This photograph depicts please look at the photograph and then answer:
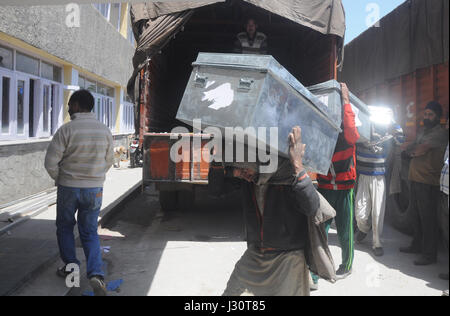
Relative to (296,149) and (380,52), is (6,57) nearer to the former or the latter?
(380,52)

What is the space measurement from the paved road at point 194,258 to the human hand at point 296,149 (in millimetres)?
1064

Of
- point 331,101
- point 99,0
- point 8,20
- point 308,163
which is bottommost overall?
point 308,163

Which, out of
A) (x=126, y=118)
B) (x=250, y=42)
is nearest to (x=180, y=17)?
(x=250, y=42)

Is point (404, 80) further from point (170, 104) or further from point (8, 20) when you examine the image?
point (8, 20)

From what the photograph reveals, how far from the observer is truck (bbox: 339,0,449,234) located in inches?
140

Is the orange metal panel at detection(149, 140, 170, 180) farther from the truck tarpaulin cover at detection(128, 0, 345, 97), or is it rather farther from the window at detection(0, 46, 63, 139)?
the window at detection(0, 46, 63, 139)

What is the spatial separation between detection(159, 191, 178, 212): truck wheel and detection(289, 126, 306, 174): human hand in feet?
14.9

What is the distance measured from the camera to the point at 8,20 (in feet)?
20.9

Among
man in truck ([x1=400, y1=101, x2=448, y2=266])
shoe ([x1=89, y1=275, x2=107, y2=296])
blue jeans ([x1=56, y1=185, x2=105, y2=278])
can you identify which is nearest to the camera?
man in truck ([x1=400, y1=101, x2=448, y2=266])

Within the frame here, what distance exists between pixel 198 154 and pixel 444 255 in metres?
4.06

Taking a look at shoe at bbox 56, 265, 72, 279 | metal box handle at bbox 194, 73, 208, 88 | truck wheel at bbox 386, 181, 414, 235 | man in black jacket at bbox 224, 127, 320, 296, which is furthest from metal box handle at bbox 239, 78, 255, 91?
truck wheel at bbox 386, 181, 414, 235

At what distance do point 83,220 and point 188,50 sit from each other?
598cm
